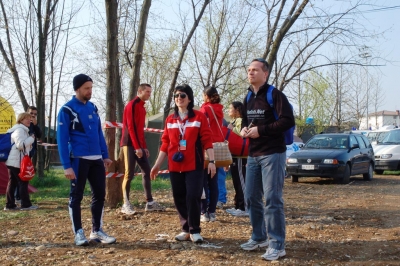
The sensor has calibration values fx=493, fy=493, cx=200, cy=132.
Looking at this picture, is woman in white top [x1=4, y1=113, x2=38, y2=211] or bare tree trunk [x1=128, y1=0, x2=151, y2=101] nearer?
woman in white top [x1=4, y1=113, x2=38, y2=211]

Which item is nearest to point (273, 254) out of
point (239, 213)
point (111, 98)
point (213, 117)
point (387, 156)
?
point (213, 117)

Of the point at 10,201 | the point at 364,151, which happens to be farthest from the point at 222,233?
the point at 364,151

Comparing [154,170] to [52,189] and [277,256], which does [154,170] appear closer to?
[277,256]

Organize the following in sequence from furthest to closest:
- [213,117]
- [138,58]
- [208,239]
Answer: [138,58] → [213,117] → [208,239]

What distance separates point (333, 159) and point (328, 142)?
68.3 inches

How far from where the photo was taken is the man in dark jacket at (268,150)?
16.0 feet

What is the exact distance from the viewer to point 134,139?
294 inches

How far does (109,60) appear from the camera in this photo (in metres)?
8.38

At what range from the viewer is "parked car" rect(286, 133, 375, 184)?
14297mm

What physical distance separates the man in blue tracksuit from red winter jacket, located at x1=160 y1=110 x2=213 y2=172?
0.87m

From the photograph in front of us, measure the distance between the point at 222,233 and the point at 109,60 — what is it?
3738 mm

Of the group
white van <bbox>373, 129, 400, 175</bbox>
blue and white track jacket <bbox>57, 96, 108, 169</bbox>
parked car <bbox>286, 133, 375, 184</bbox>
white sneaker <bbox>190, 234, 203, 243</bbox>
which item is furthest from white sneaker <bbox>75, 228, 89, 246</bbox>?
white van <bbox>373, 129, 400, 175</bbox>

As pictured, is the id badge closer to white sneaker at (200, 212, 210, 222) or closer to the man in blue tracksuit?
the man in blue tracksuit

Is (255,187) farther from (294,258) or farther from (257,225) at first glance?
(294,258)
